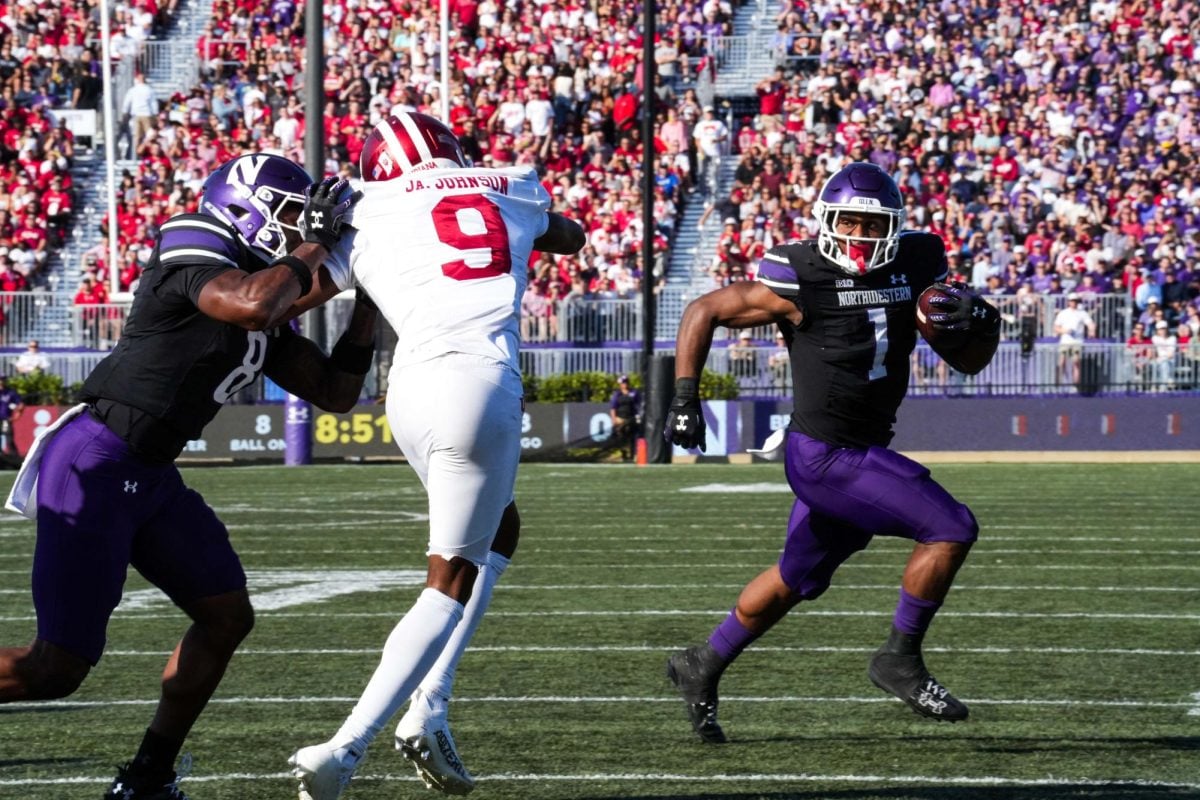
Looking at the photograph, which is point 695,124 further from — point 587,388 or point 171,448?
point 171,448

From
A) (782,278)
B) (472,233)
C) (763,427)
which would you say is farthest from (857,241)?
(763,427)

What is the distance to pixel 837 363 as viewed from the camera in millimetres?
6152

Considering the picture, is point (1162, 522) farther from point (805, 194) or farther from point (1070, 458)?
point (805, 194)

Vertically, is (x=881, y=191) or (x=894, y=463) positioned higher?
(x=881, y=191)

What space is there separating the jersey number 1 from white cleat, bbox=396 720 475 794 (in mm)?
1128

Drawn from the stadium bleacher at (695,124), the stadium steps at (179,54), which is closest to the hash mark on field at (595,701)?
the stadium bleacher at (695,124)

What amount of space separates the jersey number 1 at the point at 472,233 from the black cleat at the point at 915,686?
1896mm

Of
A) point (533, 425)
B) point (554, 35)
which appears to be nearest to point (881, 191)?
point (533, 425)

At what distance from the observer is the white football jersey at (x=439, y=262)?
15.4 ft

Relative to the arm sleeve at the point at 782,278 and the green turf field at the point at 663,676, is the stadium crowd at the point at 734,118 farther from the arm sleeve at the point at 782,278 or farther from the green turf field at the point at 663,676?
the arm sleeve at the point at 782,278

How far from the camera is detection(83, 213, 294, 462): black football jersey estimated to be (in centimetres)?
472

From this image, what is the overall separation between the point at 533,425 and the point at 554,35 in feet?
26.5

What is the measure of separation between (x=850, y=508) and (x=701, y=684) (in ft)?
2.36

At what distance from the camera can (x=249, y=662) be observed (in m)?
7.45
